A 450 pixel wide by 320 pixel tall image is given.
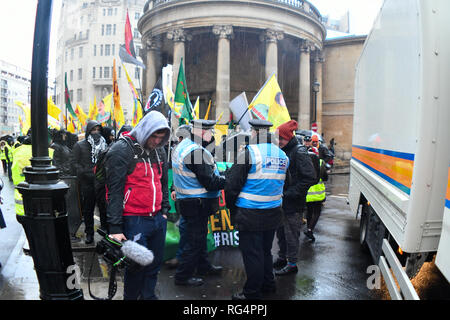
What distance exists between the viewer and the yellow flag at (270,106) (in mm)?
8656

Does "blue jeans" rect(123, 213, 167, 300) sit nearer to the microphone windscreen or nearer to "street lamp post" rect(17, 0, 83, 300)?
the microphone windscreen

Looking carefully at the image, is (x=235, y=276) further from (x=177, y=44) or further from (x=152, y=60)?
(x=152, y=60)

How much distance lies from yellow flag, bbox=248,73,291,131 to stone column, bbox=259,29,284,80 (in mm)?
18526

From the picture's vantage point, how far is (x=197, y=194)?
4824 mm

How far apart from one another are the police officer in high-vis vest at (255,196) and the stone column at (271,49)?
76.7ft

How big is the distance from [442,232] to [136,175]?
2.58m

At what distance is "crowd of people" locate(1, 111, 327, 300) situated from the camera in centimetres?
359

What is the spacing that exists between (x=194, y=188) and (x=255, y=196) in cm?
96

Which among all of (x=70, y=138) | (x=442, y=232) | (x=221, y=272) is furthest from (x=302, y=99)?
(x=442, y=232)

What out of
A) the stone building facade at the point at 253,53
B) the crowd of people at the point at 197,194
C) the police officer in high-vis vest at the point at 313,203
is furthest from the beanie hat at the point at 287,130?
the stone building facade at the point at 253,53

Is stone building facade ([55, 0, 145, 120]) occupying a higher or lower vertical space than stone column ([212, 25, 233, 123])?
higher

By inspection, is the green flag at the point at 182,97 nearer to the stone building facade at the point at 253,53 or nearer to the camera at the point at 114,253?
the camera at the point at 114,253

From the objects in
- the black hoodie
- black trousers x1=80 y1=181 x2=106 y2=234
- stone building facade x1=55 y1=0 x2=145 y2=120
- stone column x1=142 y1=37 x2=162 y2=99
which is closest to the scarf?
the black hoodie
